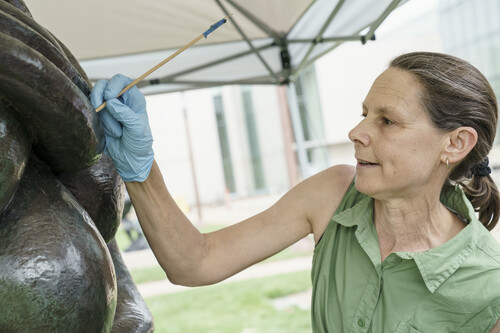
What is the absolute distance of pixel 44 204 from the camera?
0.94 meters

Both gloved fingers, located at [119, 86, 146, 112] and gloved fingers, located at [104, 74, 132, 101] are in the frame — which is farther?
gloved fingers, located at [119, 86, 146, 112]

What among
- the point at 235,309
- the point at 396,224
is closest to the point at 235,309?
the point at 235,309

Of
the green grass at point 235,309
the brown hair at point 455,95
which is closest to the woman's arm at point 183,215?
the brown hair at point 455,95

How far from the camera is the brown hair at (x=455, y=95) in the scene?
1.76m

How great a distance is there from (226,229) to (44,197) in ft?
3.30

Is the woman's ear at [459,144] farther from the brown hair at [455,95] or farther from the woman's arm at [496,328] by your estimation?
the woman's arm at [496,328]

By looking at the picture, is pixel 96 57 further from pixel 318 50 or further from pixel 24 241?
pixel 24 241

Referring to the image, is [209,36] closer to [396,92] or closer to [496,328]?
[396,92]

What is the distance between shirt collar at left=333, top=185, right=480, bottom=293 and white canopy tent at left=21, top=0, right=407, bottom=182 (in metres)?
1.43

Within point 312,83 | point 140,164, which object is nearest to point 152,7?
point 140,164

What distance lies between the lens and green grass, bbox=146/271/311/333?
6.50 metres

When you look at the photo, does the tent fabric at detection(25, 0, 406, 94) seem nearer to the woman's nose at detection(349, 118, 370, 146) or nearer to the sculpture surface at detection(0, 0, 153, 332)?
the woman's nose at detection(349, 118, 370, 146)

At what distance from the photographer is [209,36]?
13.4 ft

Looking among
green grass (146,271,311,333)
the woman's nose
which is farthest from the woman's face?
green grass (146,271,311,333)
